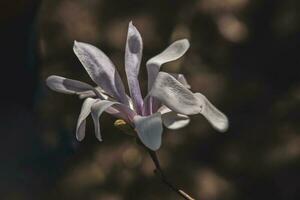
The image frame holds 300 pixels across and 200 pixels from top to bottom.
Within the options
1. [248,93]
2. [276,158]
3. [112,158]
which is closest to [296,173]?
[276,158]

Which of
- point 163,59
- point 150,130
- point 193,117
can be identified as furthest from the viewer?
point 193,117

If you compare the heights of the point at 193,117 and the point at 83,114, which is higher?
the point at 83,114

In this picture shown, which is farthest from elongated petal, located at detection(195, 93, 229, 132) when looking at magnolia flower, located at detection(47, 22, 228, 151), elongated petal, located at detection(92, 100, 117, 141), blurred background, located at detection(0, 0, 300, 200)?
blurred background, located at detection(0, 0, 300, 200)

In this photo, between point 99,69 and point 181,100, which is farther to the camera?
point 99,69

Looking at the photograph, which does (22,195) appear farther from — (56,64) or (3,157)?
(56,64)

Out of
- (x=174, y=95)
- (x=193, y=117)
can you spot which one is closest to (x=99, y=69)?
(x=174, y=95)

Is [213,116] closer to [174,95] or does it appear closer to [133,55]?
[174,95]

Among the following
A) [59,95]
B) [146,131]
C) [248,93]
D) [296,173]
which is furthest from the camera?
[59,95]

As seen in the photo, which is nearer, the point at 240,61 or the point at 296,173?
the point at 296,173
